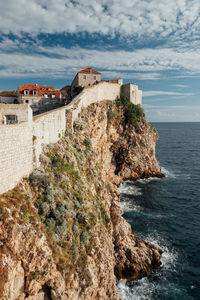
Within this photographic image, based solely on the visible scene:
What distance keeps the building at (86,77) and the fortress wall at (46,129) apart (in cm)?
2372

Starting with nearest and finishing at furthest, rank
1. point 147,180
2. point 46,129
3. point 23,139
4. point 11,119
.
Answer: point 23,139 < point 11,119 < point 46,129 < point 147,180

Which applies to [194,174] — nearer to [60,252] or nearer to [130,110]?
[130,110]

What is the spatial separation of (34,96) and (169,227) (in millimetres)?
34237

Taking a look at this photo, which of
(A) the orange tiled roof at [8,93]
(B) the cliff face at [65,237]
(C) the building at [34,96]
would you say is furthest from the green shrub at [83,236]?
(A) the orange tiled roof at [8,93]

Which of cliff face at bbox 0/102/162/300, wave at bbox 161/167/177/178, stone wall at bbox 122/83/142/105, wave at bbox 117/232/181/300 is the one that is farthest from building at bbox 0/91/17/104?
wave at bbox 161/167/177/178

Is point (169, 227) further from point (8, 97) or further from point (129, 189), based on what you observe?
point (8, 97)

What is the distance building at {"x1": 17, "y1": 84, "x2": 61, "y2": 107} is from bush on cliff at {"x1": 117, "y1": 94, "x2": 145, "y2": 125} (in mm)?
17554

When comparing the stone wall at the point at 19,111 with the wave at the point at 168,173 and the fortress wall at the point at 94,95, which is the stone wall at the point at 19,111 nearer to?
the fortress wall at the point at 94,95

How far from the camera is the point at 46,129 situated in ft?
66.5

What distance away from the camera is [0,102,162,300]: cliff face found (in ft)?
38.9

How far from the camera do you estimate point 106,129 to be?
44031 millimetres

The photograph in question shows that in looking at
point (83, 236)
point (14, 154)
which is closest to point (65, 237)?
point (83, 236)

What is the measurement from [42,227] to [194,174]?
162 feet

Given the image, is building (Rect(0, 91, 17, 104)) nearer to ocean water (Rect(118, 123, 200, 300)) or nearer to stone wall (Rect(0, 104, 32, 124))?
stone wall (Rect(0, 104, 32, 124))
